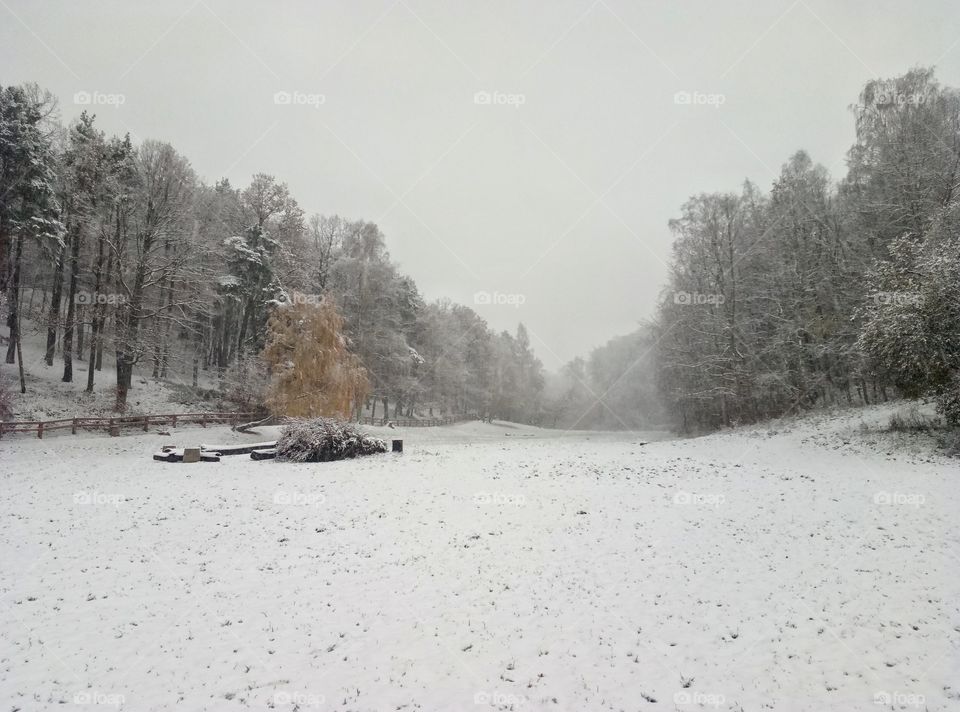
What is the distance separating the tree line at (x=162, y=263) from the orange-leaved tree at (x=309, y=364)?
578 mm

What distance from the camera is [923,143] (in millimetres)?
24125

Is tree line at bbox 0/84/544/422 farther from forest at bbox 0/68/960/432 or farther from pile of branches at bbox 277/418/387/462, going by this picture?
pile of branches at bbox 277/418/387/462

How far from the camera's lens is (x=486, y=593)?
30.0 ft

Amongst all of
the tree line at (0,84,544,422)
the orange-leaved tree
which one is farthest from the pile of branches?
the tree line at (0,84,544,422)

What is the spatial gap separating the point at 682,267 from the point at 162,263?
36.6 m

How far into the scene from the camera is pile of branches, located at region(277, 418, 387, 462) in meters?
21.2

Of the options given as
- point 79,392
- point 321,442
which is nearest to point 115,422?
point 79,392

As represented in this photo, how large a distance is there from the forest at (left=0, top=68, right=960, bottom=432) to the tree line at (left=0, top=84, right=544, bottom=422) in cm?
16

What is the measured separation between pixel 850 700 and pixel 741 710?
5.06ft

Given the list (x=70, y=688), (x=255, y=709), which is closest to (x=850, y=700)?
(x=255, y=709)

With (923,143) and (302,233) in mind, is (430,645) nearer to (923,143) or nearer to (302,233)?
(923,143)

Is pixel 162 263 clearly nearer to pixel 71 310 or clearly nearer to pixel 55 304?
pixel 71 310

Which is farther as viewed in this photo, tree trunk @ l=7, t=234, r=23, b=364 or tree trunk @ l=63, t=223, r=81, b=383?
tree trunk @ l=63, t=223, r=81, b=383

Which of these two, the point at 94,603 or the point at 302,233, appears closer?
the point at 94,603
